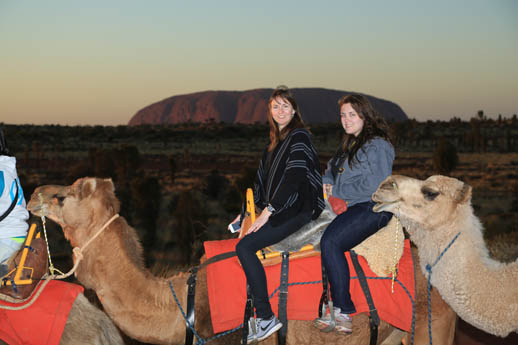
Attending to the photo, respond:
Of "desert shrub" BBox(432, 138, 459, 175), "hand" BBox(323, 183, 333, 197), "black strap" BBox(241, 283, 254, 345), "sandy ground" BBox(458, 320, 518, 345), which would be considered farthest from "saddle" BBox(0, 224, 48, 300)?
"desert shrub" BBox(432, 138, 459, 175)

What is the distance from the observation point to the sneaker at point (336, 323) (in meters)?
4.19

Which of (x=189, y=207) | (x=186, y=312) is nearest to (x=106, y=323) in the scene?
(x=186, y=312)

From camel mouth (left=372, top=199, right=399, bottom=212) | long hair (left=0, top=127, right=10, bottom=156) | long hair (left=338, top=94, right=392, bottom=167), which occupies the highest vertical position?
long hair (left=338, top=94, right=392, bottom=167)

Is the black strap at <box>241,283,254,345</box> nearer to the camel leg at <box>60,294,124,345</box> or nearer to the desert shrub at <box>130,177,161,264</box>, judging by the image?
the camel leg at <box>60,294,124,345</box>

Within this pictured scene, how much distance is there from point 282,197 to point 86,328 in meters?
1.92

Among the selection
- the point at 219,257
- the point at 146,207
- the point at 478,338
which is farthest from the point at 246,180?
the point at 219,257

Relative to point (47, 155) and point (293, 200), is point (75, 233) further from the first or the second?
point (47, 155)

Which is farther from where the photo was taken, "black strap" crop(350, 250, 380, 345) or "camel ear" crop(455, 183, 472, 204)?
"black strap" crop(350, 250, 380, 345)

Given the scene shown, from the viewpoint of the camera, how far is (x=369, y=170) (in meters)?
4.37

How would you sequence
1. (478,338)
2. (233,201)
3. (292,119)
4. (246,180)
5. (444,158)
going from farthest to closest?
(444,158) → (233,201) → (246,180) → (478,338) → (292,119)

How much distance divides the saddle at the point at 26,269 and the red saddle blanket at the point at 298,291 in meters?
1.43

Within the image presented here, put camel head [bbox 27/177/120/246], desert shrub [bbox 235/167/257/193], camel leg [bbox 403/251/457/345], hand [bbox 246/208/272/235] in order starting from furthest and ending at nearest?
desert shrub [bbox 235/167/257/193] → camel leg [bbox 403/251/457/345] → hand [bbox 246/208/272/235] → camel head [bbox 27/177/120/246]

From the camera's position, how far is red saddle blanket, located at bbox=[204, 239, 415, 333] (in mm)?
4230

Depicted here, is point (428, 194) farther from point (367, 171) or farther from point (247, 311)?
point (247, 311)
